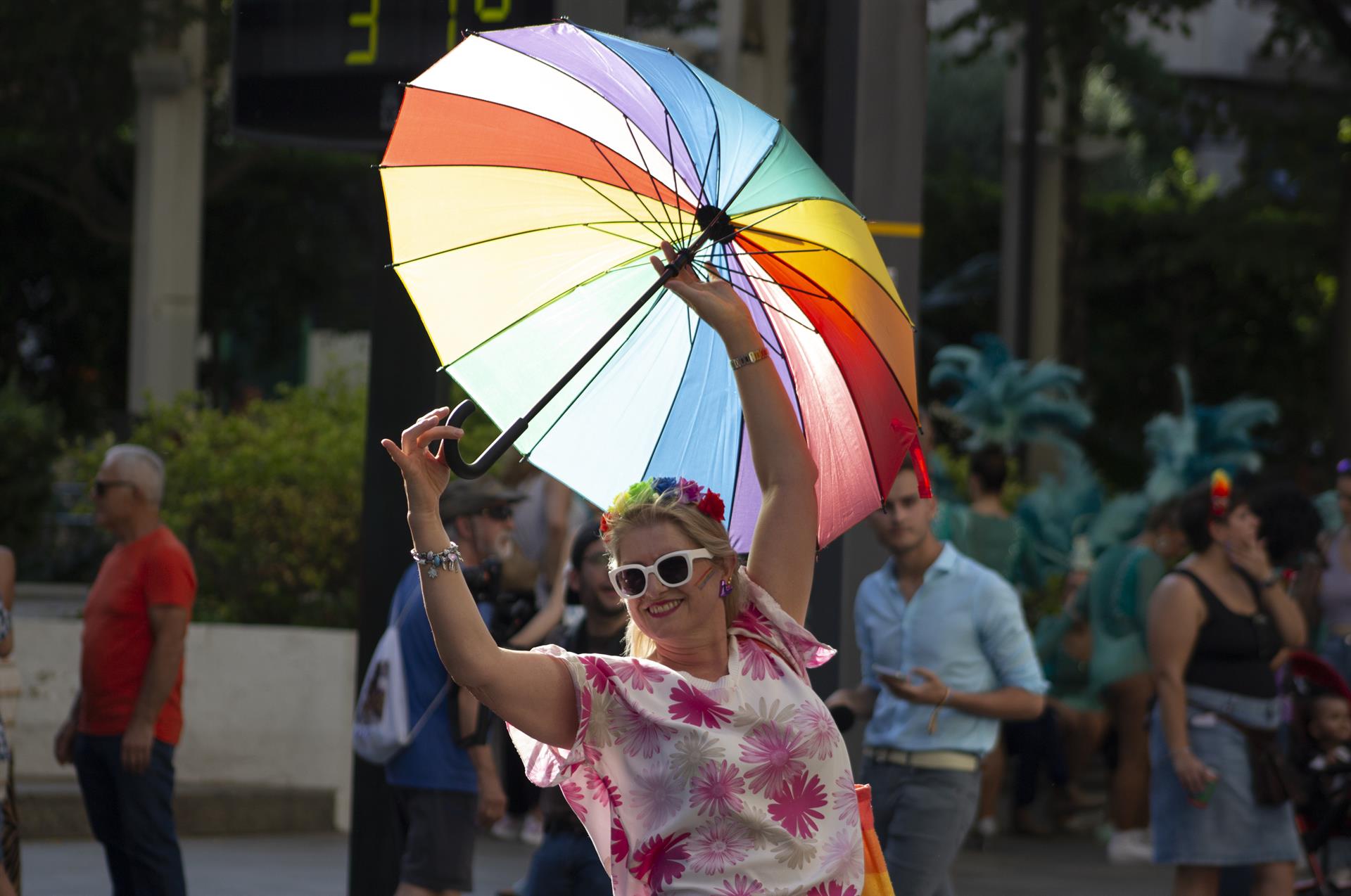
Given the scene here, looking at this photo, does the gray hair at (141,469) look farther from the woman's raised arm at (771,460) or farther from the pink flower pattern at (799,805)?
the pink flower pattern at (799,805)

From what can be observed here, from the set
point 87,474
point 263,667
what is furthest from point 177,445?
point 263,667

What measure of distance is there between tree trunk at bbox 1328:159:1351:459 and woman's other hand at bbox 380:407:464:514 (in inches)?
619

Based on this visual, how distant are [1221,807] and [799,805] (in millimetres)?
3886

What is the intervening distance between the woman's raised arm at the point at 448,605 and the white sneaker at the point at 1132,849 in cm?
778

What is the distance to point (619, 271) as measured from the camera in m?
3.83

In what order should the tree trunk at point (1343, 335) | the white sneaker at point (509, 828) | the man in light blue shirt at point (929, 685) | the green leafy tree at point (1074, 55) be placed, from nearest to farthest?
the man in light blue shirt at point (929, 685)
the white sneaker at point (509, 828)
the tree trunk at point (1343, 335)
the green leafy tree at point (1074, 55)

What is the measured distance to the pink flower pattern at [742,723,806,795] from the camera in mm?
3266

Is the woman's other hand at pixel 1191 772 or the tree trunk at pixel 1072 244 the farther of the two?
the tree trunk at pixel 1072 244

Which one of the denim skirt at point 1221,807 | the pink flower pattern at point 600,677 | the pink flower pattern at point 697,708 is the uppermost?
the pink flower pattern at point 600,677

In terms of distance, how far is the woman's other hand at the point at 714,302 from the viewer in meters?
3.56

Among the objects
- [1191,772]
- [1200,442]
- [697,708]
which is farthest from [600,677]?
[1200,442]

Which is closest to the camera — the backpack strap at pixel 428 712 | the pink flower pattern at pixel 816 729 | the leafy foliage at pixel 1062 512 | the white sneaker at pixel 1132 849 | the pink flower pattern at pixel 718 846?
the pink flower pattern at pixel 718 846

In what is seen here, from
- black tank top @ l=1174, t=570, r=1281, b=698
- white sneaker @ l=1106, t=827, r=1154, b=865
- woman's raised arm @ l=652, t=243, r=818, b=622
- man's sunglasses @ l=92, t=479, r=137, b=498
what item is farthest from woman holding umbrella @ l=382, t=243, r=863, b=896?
white sneaker @ l=1106, t=827, r=1154, b=865

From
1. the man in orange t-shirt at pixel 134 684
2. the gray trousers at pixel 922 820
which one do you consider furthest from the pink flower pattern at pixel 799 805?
the man in orange t-shirt at pixel 134 684
